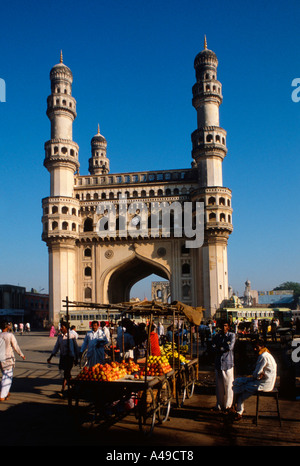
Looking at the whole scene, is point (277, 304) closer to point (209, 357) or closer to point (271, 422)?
point (209, 357)

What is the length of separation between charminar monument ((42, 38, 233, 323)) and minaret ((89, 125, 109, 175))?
13528mm

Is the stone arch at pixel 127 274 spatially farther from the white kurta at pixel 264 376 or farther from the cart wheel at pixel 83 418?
the cart wheel at pixel 83 418

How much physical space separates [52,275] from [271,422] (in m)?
32.5

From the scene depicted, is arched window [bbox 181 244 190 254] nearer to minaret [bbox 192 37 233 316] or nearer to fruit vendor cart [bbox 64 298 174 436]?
minaret [bbox 192 37 233 316]

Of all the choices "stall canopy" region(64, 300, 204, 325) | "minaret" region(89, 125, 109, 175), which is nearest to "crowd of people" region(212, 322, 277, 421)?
"stall canopy" region(64, 300, 204, 325)

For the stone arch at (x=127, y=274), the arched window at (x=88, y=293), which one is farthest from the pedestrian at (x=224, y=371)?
the arched window at (x=88, y=293)

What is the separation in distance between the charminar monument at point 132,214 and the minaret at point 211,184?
0.29 ft

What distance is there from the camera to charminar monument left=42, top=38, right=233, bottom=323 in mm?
38062

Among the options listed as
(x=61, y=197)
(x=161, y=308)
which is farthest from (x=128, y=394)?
(x=61, y=197)

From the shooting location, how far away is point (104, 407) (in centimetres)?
722

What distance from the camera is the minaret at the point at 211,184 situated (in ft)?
120

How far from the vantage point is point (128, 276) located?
47062 millimetres
